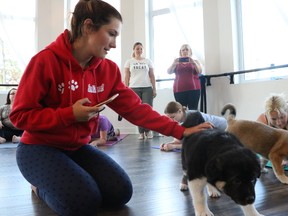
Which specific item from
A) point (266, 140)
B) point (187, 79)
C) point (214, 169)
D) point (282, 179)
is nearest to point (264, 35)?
point (187, 79)

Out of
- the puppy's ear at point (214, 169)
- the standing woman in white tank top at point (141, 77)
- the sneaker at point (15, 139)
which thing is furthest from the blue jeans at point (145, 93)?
the puppy's ear at point (214, 169)

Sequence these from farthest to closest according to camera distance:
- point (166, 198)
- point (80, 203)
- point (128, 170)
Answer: point (128, 170) < point (166, 198) < point (80, 203)

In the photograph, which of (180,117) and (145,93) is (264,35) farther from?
(180,117)

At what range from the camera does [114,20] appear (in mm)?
1441

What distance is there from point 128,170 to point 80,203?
1.09m

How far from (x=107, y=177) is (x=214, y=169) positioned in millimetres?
683

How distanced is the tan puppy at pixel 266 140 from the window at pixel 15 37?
4905 millimetres

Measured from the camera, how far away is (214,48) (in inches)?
192

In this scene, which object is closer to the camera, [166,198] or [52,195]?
[52,195]

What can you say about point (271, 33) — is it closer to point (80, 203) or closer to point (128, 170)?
point (128, 170)

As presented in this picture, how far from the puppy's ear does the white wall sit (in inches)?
129

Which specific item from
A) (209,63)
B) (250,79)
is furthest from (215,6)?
(250,79)

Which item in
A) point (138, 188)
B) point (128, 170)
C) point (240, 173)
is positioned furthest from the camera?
point (128, 170)

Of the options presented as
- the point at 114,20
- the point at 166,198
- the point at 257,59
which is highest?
the point at 257,59
